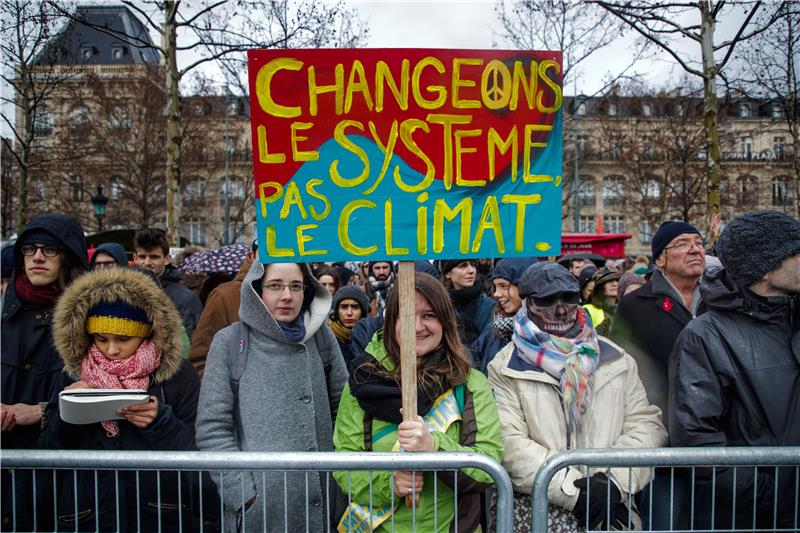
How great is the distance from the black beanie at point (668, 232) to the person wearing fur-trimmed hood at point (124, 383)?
2775 millimetres

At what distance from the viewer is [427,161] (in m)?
2.41

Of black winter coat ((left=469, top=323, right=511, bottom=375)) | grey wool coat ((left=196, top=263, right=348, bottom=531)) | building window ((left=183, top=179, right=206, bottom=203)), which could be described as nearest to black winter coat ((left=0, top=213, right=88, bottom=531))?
grey wool coat ((left=196, top=263, right=348, bottom=531))

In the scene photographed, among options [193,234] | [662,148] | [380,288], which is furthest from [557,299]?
[193,234]

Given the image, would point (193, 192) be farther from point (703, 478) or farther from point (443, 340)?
point (703, 478)

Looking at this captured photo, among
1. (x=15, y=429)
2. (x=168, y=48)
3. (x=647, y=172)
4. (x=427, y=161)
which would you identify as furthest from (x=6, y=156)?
(x=647, y=172)

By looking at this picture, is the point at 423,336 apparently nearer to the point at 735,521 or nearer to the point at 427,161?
the point at 427,161

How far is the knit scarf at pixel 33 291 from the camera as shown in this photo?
3074 mm

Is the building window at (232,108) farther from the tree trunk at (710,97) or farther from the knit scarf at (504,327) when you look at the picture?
the knit scarf at (504,327)

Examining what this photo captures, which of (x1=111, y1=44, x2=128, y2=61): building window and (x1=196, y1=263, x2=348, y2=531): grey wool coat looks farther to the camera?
(x1=111, y1=44, x2=128, y2=61): building window

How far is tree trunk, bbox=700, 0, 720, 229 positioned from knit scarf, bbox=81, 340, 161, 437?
10.7 m

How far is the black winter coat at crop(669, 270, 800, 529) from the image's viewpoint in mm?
2352

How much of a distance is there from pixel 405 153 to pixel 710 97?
417 inches

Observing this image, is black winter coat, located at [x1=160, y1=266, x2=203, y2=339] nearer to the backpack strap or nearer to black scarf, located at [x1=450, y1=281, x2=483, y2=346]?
black scarf, located at [x1=450, y1=281, x2=483, y2=346]

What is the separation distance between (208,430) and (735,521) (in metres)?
2.06
